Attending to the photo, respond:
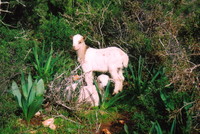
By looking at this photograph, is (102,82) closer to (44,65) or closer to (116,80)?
(116,80)

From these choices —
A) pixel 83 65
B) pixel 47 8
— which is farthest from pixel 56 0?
pixel 83 65

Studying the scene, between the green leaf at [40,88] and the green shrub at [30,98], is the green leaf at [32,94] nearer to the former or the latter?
the green shrub at [30,98]

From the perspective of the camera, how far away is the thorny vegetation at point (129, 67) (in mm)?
4691

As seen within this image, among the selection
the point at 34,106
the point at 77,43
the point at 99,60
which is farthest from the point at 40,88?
the point at 99,60

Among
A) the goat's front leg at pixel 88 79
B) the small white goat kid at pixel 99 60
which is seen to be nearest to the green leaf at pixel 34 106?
the goat's front leg at pixel 88 79

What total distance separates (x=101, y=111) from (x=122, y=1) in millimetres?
4306

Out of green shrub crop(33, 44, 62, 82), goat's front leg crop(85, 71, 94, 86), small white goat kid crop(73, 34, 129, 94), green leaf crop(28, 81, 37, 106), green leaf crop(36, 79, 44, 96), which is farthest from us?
green shrub crop(33, 44, 62, 82)

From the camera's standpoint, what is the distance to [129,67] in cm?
672

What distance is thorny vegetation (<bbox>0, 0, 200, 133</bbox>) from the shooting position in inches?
185

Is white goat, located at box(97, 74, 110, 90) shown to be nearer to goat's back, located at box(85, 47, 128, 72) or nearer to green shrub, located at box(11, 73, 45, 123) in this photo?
goat's back, located at box(85, 47, 128, 72)

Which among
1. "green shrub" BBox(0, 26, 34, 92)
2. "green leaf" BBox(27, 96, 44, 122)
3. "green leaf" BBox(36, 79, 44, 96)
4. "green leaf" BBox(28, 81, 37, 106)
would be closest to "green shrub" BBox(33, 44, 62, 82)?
"green shrub" BBox(0, 26, 34, 92)

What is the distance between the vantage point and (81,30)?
8281 mm

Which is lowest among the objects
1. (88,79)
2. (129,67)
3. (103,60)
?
(88,79)

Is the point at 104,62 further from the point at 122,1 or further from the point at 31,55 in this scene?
the point at 122,1
